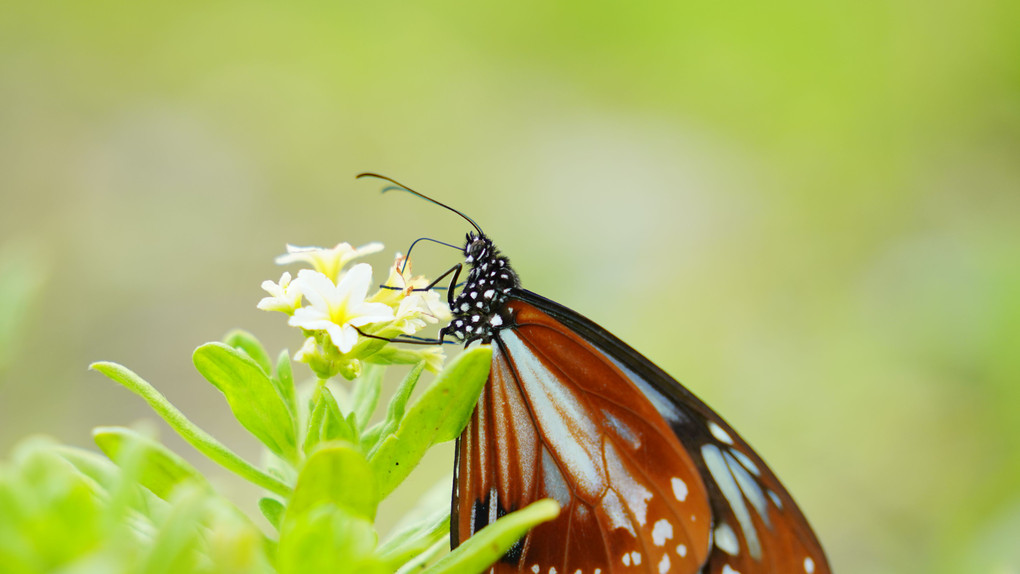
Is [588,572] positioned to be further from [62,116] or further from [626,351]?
[62,116]

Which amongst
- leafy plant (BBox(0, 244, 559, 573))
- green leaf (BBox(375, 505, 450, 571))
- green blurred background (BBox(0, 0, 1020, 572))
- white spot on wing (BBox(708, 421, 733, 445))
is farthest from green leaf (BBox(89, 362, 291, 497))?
green blurred background (BBox(0, 0, 1020, 572))

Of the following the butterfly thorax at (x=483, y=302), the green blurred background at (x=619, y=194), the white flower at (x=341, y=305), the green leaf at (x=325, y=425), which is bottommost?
the green leaf at (x=325, y=425)

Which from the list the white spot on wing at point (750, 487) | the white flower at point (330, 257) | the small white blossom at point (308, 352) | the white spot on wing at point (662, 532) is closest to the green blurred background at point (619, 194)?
the white spot on wing at point (750, 487)

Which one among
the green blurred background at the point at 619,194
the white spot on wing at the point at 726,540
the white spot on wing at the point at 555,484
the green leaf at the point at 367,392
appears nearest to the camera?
the green leaf at the point at 367,392

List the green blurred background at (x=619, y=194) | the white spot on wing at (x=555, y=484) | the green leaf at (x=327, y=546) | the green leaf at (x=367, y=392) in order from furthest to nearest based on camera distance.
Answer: the green blurred background at (x=619, y=194), the white spot on wing at (x=555, y=484), the green leaf at (x=367, y=392), the green leaf at (x=327, y=546)

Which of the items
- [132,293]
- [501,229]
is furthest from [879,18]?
A: [132,293]

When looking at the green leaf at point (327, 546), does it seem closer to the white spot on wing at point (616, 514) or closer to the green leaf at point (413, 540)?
the green leaf at point (413, 540)
